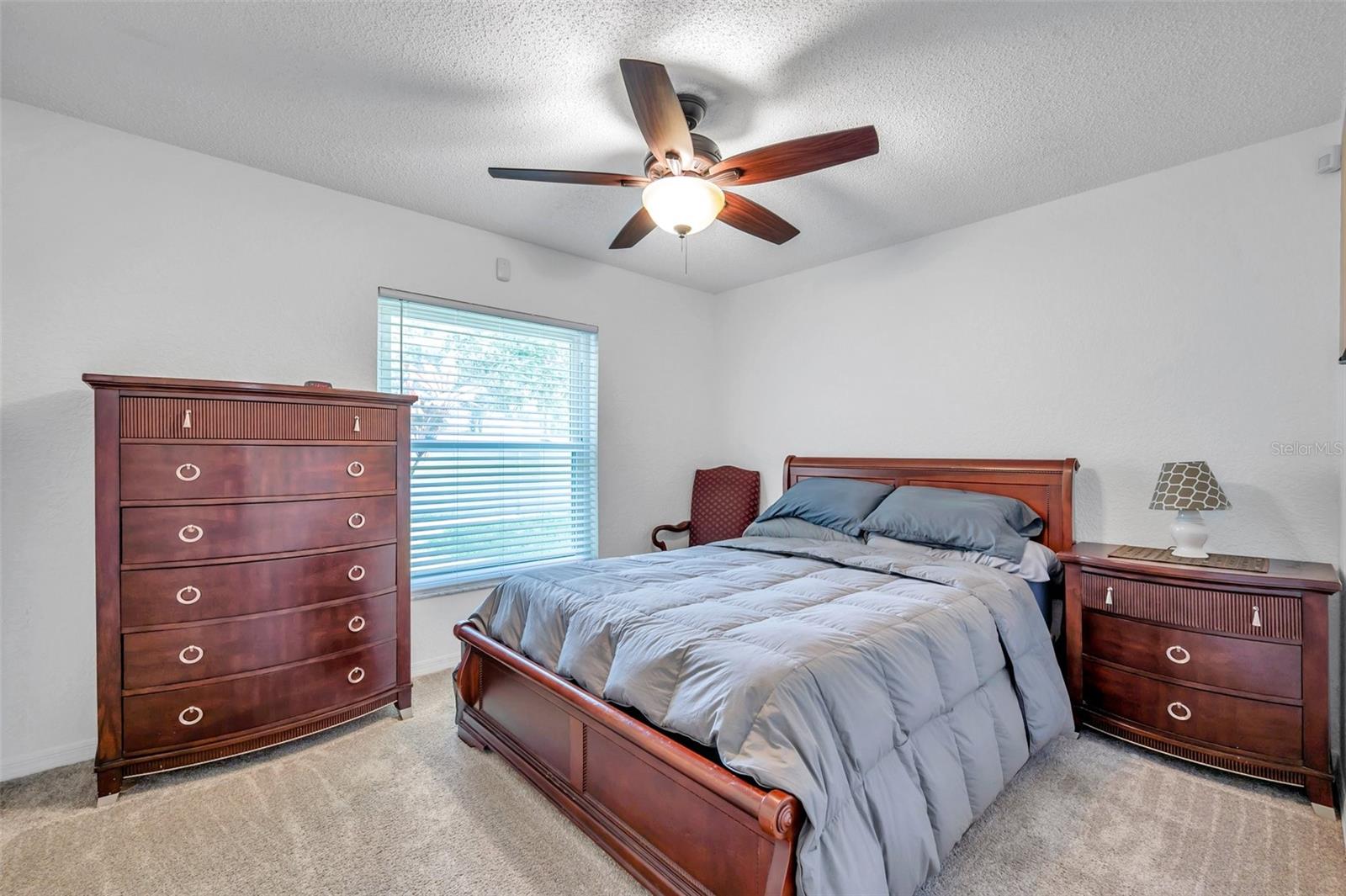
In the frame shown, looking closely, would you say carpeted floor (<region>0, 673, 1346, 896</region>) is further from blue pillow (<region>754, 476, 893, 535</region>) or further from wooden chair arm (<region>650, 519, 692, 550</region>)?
wooden chair arm (<region>650, 519, 692, 550</region>)

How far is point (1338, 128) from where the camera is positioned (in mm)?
2359

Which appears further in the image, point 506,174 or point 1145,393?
point 1145,393

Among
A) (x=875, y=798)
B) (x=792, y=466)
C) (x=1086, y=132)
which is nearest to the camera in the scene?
(x=875, y=798)

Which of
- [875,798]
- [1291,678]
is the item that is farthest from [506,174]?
[1291,678]

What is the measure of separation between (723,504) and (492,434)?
1830mm

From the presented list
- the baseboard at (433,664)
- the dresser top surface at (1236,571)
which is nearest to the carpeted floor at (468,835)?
the dresser top surface at (1236,571)

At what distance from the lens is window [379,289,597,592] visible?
3375mm

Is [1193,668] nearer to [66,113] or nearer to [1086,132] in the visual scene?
[1086,132]

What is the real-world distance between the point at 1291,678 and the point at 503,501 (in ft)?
12.3

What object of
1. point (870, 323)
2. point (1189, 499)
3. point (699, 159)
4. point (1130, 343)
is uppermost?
point (699, 159)

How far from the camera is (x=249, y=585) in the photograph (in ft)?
7.74

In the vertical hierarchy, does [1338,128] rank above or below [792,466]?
above

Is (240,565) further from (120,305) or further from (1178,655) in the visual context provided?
(1178,655)

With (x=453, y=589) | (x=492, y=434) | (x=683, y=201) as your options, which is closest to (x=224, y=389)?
(x=492, y=434)
